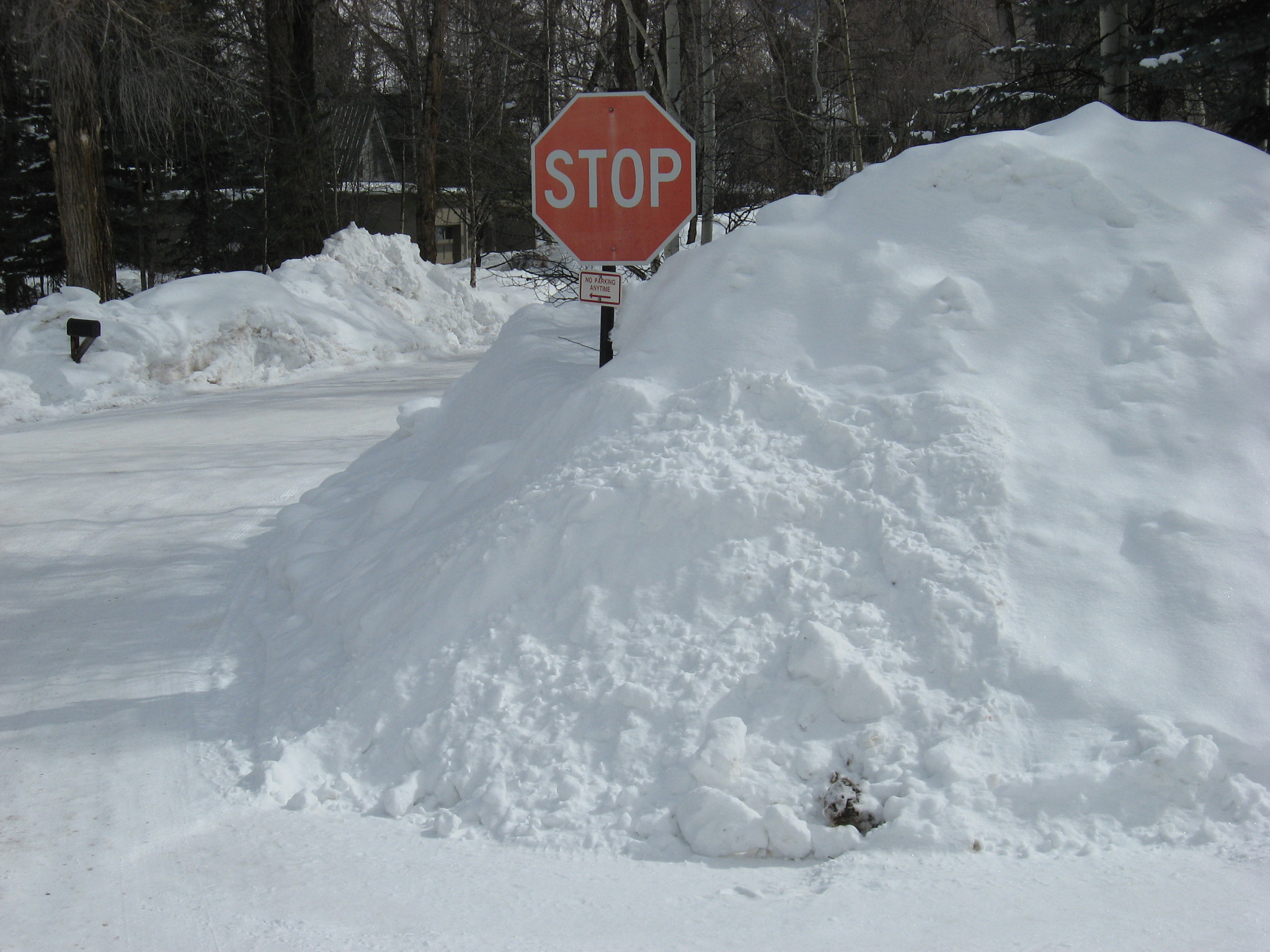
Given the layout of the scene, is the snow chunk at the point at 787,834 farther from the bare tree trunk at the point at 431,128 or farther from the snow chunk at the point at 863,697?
the bare tree trunk at the point at 431,128

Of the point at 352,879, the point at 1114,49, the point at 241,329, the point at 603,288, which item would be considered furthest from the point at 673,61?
the point at 352,879

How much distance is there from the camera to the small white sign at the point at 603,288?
5.38 metres

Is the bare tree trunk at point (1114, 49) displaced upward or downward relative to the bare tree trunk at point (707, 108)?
upward

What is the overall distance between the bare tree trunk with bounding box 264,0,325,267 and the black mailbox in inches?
309

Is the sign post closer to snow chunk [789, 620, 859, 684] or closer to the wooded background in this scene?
snow chunk [789, 620, 859, 684]

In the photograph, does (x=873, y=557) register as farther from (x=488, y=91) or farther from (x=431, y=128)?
(x=488, y=91)

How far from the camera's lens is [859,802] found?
309 cm

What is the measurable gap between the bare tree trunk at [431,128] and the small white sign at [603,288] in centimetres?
1534

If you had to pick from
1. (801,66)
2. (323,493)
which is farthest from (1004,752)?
(801,66)

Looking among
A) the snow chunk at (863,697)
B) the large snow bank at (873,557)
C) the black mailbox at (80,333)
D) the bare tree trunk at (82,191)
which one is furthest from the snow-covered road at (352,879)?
the bare tree trunk at (82,191)

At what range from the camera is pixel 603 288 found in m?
5.40

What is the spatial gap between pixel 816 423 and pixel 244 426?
25.2ft

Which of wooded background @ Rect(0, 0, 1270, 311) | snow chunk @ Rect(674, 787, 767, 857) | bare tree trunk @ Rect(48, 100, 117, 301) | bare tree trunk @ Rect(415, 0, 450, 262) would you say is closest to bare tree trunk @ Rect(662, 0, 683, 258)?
wooded background @ Rect(0, 0, 1270, 311)

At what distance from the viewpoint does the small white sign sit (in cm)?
538
